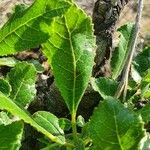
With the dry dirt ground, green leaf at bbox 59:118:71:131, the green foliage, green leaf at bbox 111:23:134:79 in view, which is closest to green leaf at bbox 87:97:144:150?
the green foliage

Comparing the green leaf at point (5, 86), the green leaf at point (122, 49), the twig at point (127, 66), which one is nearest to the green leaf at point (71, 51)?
the green leaf at point (5, 86)

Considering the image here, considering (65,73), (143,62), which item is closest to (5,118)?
(65,73)

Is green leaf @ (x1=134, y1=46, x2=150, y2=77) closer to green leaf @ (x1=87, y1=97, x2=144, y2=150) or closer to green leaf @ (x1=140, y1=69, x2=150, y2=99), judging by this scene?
green leaf @ (x1=140, y1=69, x2=150, y2=99)

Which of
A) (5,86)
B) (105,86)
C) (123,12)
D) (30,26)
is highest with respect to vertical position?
(30,26)

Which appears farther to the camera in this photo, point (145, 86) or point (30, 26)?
point (145, 86)

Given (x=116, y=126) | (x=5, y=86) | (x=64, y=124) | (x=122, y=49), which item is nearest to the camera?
(x=116, y=126)

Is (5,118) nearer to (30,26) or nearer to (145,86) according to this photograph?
(30,26)
